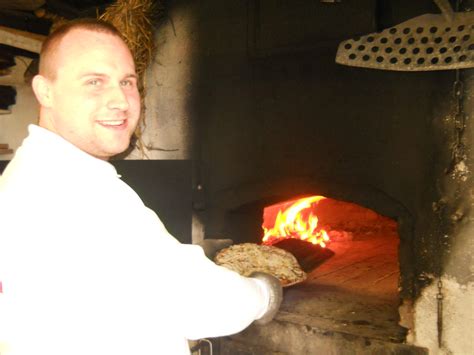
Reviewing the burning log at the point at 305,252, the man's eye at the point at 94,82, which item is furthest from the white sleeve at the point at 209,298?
the burning log at the point at 305,252

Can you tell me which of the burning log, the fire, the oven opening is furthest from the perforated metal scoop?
the fire

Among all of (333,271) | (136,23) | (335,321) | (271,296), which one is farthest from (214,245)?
(136,23)

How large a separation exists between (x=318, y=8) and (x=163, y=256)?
183cm

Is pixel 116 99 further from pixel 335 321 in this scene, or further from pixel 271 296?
pixel 335 321

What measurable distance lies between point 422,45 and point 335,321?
4.72ft

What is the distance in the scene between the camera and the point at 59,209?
3.89 feet

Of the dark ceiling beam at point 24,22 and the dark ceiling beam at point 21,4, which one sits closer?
the dark ceiling beam at point 21,4

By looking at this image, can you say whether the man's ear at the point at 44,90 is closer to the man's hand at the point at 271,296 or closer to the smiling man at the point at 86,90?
the smiling man at the point at 86,90

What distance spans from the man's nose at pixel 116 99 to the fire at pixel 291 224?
247cm

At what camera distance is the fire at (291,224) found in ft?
12.9

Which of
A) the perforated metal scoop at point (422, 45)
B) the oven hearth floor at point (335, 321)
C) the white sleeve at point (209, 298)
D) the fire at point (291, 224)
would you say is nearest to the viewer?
the white sleeve at point (209, 298)

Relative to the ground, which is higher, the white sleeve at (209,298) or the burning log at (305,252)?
the white sleeve at (209,298)

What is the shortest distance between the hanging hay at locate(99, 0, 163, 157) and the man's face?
1.63 m

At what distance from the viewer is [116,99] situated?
4.69 ft
